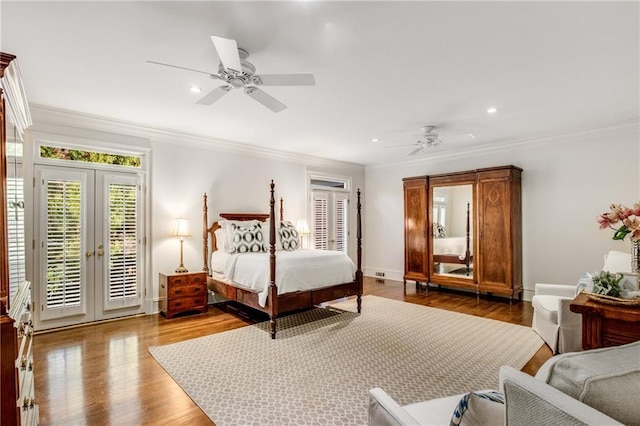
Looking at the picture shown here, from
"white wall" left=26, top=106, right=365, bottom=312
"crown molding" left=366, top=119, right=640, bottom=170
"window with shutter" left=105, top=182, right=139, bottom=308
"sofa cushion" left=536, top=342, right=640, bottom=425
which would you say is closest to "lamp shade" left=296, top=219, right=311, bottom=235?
"white wall" left=26, top=106, right=365, bottom=312

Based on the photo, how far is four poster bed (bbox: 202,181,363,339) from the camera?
3.79 m

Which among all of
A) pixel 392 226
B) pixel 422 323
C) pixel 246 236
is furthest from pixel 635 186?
pixel 246 236

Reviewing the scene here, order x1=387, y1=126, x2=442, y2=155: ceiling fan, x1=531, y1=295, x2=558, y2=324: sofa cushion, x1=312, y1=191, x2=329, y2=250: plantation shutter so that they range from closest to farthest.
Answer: x1=531, y1=295, x2=558, y2=324: sofa cushion, x1=387, y1=126, x2=442, y2=155: ceiling fan, x1=312, y1=191, x2=329, y2=250: plantation shutter

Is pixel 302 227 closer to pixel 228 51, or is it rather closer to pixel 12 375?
pixel 228 51

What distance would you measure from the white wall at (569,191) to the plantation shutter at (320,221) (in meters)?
2.97

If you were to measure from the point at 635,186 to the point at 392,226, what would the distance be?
406 cm

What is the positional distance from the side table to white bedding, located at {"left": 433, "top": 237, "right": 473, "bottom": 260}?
149 inches

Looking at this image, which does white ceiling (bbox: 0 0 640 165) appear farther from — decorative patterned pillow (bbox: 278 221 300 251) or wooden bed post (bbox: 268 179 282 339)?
decorative patterned pillow (bbox: 278 221 300 251)

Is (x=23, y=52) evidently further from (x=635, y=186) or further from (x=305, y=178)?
(x=635, y=186)

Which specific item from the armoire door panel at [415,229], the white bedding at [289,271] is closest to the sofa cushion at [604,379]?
the white bedding at [289,271]

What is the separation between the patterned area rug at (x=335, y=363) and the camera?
2.36 meters

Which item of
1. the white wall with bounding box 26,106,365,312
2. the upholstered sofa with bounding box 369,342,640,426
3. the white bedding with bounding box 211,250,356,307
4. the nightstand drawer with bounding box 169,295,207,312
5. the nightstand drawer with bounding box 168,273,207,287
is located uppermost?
the white wall with bounding box 26,106,365,312

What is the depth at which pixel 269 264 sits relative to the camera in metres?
3.89

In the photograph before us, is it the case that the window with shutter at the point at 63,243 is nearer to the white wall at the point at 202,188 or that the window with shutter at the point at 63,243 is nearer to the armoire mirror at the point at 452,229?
the white wall at the point at 202,188
